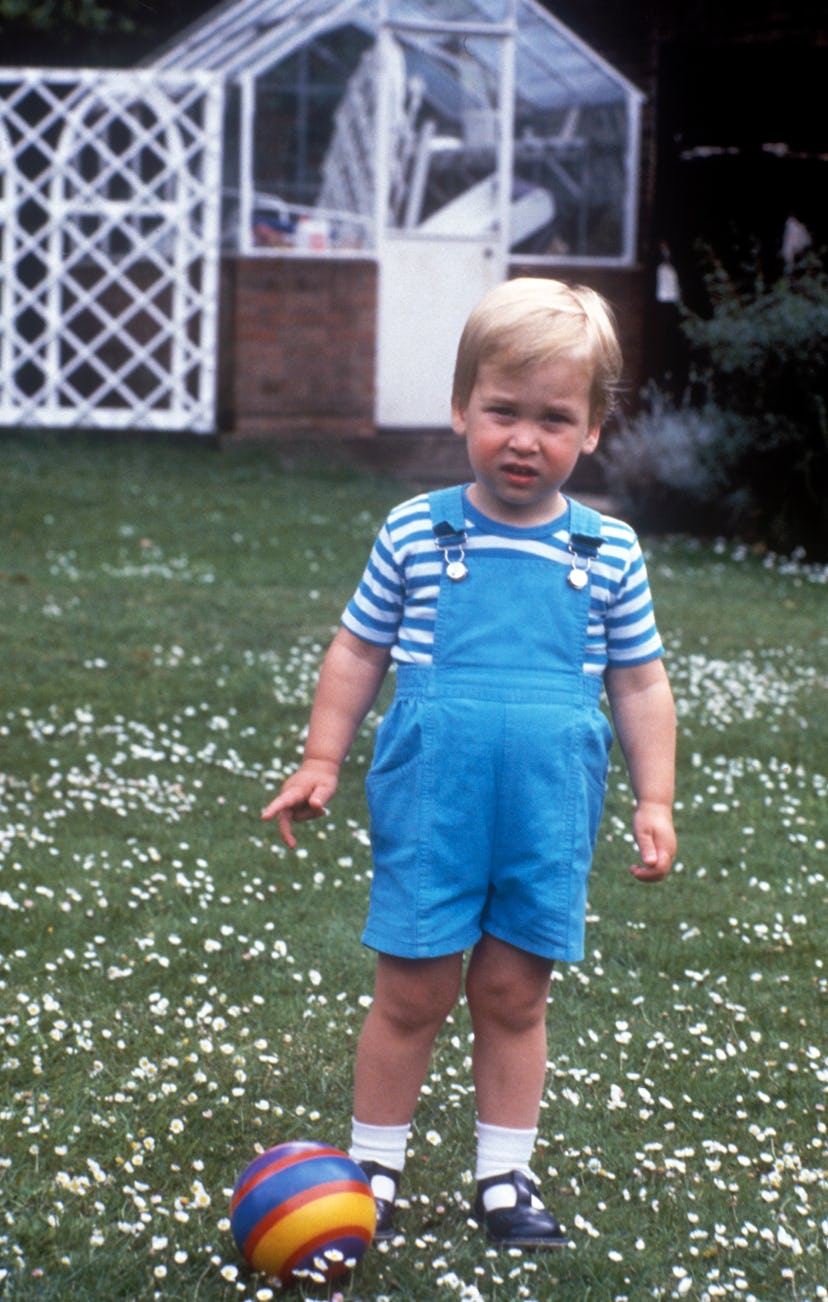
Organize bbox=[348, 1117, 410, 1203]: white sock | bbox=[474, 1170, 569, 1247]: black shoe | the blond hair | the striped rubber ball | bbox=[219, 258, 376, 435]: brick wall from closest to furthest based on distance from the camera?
the striped rubber ball < the blond hair < bbox=[474, 1170, 569, 1247]: black shoe < bbox=[348, 1117, 410, 1203]: white sock < bbox=[219, 258, 376, 435]: brick wall

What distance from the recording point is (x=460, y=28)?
14.4 m

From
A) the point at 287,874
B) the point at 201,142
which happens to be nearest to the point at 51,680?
the point at 287,874

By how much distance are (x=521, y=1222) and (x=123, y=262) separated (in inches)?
491

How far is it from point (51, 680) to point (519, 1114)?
4.55 metres

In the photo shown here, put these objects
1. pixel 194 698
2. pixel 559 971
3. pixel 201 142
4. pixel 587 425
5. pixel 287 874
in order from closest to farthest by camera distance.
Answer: pixel 587 425
pixel 559 971
pixel 287 874
pixel 194 698
pixel 201 142

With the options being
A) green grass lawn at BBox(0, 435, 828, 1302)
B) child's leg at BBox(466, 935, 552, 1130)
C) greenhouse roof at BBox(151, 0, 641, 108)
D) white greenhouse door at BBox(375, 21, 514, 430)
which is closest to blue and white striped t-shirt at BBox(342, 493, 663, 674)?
child's leg at BBox(466, 935, 552, 1130)

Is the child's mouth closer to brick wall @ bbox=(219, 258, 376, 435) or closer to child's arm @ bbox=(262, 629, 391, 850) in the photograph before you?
child's arm @ bbox=(262, 629, 391, 850)

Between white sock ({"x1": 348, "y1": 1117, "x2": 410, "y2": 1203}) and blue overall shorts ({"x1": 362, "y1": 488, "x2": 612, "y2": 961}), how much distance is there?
0.39m

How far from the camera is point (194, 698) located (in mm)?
7184

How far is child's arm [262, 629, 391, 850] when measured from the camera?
3.08 meters

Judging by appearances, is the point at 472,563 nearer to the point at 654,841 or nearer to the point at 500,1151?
the point at 654,841

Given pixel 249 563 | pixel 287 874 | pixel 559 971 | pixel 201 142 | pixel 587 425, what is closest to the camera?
pixel 587 425

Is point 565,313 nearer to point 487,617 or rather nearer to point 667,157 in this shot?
point 487,617

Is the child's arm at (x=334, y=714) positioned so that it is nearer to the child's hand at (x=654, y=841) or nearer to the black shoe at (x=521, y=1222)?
the child's hand at (x=654, y=841)
